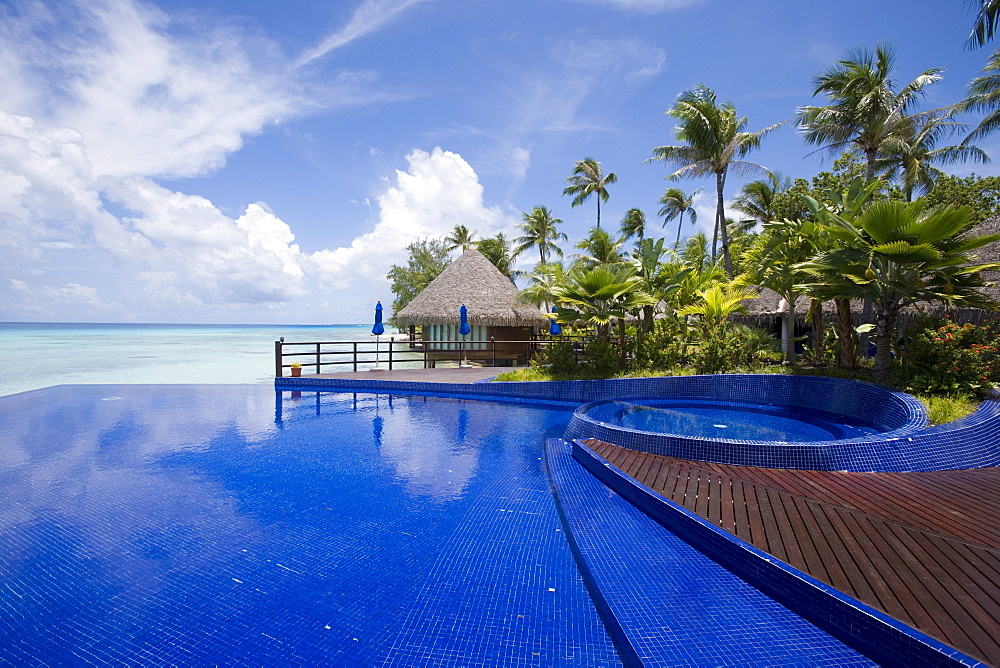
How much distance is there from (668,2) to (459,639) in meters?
11.1

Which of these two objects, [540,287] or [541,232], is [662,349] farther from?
[541,232]

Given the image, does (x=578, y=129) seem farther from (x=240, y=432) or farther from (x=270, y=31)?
(x=240, y=432)

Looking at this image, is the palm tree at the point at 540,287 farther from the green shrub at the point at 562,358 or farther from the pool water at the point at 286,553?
the pool water at the point at 286,553

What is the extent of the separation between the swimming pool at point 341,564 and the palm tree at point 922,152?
15422 millimetres

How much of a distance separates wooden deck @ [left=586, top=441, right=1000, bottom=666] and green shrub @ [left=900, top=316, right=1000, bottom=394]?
297 cm

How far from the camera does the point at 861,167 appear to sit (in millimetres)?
23781

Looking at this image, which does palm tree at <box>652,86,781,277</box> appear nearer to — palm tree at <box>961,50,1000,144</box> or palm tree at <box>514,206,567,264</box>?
palm tree at <box>961,50,1000,144</box>

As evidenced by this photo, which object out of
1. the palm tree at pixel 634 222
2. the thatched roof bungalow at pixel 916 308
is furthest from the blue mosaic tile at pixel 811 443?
the palm tree at pixel 634 222

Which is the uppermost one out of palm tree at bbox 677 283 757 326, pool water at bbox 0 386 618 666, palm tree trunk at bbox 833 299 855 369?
palm tree at bbox 677 283 757 326

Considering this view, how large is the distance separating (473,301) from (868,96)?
41.5 ft

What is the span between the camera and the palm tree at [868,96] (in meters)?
11.8

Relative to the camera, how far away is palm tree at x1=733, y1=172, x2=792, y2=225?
24172 mm

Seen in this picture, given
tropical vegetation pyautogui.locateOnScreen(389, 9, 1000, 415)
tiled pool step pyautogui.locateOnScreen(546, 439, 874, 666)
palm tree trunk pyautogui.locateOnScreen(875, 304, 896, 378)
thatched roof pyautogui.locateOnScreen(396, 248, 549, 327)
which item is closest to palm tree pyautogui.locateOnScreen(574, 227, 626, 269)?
tropical vegetation pyautogui.locateOnScreen(389, 9, 1000, 415)

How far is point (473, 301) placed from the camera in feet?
56.4
